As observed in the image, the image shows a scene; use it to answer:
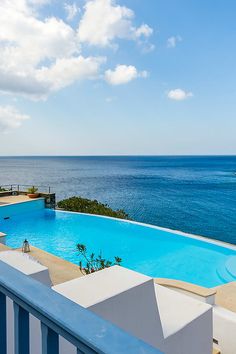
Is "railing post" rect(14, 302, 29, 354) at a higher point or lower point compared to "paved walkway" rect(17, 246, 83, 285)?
higher

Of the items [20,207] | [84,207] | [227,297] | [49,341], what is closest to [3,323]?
[49,341]

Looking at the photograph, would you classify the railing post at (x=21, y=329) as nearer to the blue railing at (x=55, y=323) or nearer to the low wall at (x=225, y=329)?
the blue railing at (x=55, y=323)

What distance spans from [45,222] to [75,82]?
1150 centimetres

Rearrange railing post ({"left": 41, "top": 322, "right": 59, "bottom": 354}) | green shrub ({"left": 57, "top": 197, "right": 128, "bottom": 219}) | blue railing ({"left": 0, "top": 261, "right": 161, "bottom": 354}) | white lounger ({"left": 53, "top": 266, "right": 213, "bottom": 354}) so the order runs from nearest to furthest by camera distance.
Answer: blue railing ({"left": 0, "top": 261, "right": 161, "bottom": 354})
railing post ({"left": 41, "top": 322, "right": 59, "bottom": 354})
white lounger ({"left": 53, "top": 266, "right": 213, "bottom": 354})
green shrub ({"left": 57, "top": 197, "right": 128, "bottom": 219})

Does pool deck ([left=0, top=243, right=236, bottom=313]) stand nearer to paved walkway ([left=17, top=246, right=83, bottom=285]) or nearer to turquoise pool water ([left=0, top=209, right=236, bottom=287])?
paved walkway ([left=17, top=246, right=83, bottom=285])

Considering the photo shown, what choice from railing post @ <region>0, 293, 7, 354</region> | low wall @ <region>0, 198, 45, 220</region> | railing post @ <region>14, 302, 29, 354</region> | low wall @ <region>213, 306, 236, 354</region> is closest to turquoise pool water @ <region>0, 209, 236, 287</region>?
low wall @ <region>0, 198, 45, 220</region>

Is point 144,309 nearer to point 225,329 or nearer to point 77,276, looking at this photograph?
point 225,329

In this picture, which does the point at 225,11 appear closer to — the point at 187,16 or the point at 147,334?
the point at 187,16

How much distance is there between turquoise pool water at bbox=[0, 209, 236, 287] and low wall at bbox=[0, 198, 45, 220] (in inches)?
13.2

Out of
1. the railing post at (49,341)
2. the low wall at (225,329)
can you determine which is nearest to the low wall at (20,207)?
the low wall at (225,329)

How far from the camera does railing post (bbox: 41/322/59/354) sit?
2.82ft

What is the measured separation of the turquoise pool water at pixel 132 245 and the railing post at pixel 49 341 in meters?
8.78

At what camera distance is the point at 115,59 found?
18344mm

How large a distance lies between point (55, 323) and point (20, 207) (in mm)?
16120
